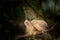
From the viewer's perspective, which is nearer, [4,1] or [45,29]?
[45,29]

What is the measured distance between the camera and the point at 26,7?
24.7 inches

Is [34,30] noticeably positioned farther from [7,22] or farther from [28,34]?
[7,22]

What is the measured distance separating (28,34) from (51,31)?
74mm

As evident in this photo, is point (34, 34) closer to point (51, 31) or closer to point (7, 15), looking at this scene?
point (51, 31)

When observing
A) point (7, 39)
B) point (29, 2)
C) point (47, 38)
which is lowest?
point (47, 38)

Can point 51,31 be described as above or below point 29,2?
below

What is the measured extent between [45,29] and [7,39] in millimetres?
587

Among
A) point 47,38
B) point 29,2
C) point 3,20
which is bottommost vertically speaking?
point 47,38

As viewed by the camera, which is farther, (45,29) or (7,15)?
(7,15)

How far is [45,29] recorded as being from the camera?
0.61 metres

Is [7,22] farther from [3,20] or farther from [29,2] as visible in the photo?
[29,2]

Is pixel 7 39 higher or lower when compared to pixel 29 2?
higher

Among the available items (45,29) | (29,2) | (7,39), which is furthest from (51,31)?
(7,39)

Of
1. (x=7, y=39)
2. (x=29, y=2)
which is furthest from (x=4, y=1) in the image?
(x=29, y=2)
